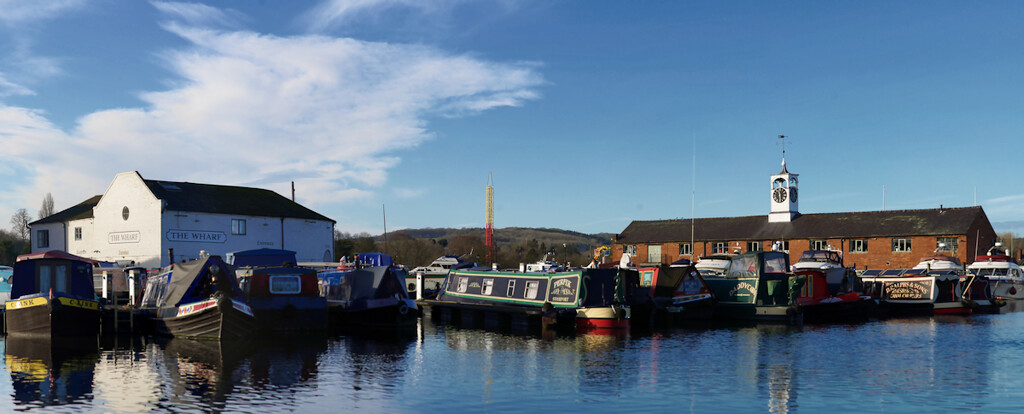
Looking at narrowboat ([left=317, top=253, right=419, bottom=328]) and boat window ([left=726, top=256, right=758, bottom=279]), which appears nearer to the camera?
narrowboat ([left=317, top=253, right=419, bottom=328])

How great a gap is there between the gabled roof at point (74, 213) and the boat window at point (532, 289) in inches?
1474

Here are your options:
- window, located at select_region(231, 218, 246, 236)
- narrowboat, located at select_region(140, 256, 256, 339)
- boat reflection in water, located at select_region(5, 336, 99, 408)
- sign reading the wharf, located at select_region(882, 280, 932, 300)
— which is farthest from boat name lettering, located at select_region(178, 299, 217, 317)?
sign reading the wharf, located at select_region(882, 280, 932, 300)

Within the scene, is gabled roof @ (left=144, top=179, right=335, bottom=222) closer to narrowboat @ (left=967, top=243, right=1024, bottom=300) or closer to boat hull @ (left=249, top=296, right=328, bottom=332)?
boat hull @ (left=249, top=296, right=328, bottom=332)

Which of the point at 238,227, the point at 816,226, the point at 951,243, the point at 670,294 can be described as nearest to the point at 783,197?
the point at 816,226

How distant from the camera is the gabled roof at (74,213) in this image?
5706 centimetres

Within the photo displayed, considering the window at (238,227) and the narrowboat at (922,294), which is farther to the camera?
the window at (238,227)

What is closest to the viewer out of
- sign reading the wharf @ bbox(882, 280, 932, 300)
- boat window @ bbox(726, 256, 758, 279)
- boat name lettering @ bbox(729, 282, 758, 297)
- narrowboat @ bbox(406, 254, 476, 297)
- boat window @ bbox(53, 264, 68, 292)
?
boat window @ bbox(53, 264, 68, 292)

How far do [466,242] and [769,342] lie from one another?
101m

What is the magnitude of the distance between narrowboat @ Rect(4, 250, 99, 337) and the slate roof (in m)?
23.3

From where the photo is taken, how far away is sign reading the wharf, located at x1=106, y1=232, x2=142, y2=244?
53.0 metres

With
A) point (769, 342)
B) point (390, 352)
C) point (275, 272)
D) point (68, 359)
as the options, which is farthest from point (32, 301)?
point (769, 342)

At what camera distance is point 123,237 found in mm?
53781

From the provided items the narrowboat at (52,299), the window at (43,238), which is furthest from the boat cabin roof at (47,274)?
the window at (43,238)

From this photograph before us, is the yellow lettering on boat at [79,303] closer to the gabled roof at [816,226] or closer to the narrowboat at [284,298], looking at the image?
the narrowboat at [284,298]
